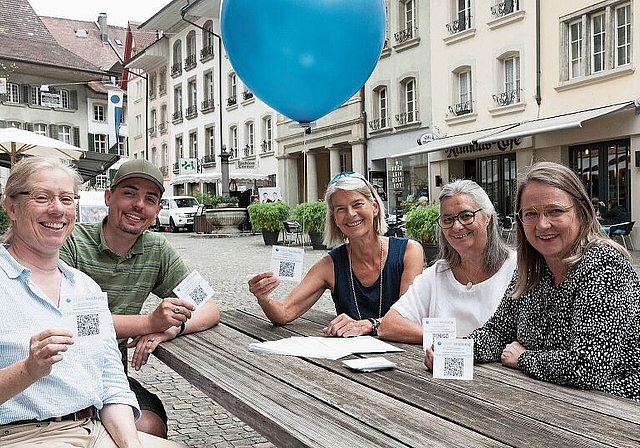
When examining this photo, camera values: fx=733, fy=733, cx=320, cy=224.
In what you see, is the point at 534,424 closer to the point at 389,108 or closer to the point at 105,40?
the point at 389,108

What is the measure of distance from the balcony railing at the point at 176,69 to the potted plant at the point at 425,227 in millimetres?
29355

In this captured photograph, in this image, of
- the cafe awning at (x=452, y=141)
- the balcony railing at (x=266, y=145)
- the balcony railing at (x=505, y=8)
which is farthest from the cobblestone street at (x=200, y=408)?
the balcony railing at (x=266, y=145)

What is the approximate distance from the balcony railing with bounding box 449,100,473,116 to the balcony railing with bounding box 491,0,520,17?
2.48 metres

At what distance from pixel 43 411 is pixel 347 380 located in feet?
3.02

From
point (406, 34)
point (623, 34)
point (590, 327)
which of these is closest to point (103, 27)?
point (406, 34)

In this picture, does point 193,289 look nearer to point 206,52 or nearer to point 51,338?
point 51,338

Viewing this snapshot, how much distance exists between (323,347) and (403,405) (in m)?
0.85

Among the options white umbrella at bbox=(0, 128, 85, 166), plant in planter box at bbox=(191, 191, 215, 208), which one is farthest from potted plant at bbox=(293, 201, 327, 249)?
plant in planter box at bbox=(191, 191, 215, 208)

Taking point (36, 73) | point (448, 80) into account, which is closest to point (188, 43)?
point (36, 73)

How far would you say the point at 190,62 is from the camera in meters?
37.2

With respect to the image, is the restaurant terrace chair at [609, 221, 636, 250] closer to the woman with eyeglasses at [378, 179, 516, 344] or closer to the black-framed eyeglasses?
the woman with eyeglasses at [378, 179, 516, 344]

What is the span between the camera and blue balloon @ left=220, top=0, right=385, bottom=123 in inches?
171

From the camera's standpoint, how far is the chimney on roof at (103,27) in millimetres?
55344

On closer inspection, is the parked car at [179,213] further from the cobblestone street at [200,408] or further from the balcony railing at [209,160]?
the cobblestone street at [200,408]
